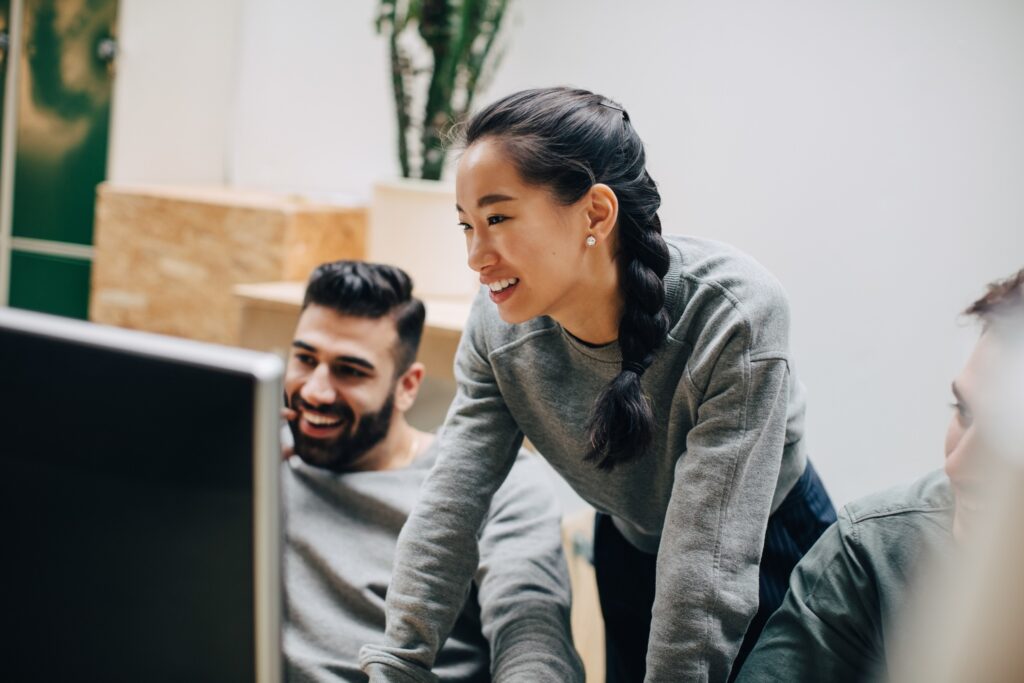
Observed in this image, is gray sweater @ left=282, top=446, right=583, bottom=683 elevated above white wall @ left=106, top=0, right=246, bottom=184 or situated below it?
below

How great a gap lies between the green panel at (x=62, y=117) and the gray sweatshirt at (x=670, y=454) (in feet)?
8.15

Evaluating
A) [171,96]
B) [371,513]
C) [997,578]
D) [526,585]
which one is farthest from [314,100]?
[997,578]

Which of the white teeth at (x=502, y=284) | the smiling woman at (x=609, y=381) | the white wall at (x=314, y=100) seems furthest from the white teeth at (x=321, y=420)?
the white wall at (x=314, y=100)

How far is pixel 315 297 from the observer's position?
1669 millimetres

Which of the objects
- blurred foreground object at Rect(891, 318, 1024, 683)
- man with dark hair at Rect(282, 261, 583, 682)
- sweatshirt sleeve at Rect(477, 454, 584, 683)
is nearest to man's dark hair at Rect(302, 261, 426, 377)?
man with dark hair at Rect(282, 261, 583, 682)

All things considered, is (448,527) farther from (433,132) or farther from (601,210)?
(433,132)

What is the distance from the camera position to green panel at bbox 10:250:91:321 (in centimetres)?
337

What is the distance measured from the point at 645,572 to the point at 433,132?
4.35 feet

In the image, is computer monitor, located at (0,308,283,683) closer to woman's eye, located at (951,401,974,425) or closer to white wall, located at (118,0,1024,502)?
woman's eye, located at (951,401,974,425)

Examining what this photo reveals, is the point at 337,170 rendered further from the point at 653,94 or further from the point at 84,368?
the point at 84,368

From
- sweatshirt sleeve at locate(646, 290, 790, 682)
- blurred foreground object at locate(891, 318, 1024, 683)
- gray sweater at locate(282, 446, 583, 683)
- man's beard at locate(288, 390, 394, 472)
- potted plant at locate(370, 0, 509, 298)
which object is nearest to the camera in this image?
blurred foreground object at locate(891, 318, 1024, 683)

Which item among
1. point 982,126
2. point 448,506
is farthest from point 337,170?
point 448,506

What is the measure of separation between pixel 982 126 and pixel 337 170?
71.6 inches

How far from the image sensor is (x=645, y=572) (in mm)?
1397
